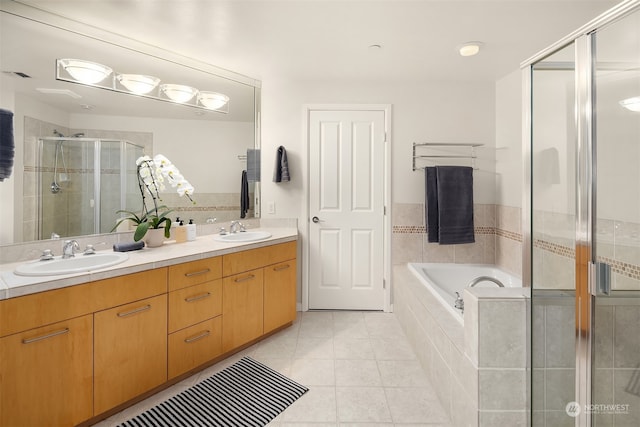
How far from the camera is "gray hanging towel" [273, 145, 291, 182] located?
9.40ft

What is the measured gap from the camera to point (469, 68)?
8.64 feet

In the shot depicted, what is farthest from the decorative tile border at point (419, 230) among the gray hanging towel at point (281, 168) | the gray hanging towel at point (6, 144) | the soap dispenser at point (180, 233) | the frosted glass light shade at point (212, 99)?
the gray hanging towel at point (6, 144)

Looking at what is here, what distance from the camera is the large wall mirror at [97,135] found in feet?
5.71

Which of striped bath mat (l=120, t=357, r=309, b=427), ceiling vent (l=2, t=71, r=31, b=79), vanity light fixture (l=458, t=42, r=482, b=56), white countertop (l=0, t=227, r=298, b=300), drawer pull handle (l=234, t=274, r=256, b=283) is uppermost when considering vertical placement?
vanity light fixture (l=458, t=42, r=482, b=56)

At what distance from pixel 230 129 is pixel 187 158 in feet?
1.63

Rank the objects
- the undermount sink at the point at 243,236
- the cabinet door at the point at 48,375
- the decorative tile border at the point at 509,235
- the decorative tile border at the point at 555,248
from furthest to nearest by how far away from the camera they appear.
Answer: the decorative tile border at the point at 509,235 → the undermount sink at the point at 243,236 → the cabinet door at the point at 48,375 → the decorative tile border at the point at 555,248

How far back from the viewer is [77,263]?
1.74 meters

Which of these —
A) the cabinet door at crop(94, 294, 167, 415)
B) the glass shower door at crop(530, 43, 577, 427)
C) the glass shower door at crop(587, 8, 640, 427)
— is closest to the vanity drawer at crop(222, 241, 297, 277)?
the cabinet door at crop(94, 294, 167, 415)

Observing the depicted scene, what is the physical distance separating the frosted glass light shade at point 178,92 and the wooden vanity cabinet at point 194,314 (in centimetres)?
140

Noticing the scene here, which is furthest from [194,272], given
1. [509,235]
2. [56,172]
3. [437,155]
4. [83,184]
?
[509,235]

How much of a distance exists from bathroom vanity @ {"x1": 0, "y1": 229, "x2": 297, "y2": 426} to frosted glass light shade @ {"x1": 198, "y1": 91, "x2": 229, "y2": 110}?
121cm

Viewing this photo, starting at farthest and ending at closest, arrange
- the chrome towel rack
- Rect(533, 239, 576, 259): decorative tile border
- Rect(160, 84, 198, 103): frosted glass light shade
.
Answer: the chrome towel rack < Rect(160, 84, 198, 103): frosted glass light shade < Rect(533, 239, 576, 259): decorative tile border

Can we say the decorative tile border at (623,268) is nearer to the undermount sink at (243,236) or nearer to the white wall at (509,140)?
the white wall at (509,140)

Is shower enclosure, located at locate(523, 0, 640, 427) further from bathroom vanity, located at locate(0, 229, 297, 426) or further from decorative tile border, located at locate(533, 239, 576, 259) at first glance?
bathroom vanity, located at locate(0, 229, 297, 426)
